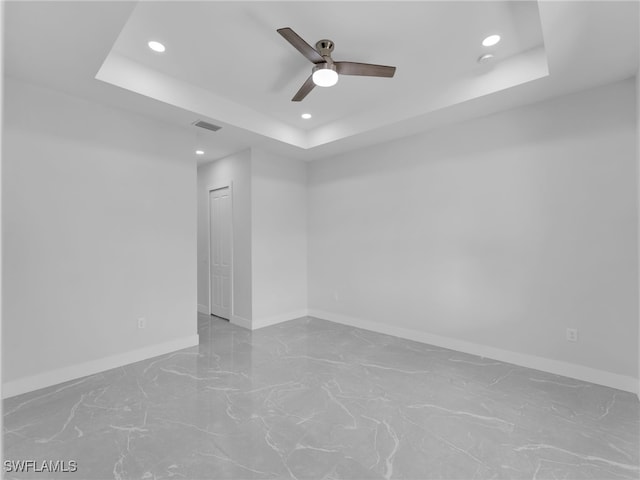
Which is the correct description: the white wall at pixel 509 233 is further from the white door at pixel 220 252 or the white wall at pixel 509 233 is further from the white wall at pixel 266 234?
the white door at pixel 220 252

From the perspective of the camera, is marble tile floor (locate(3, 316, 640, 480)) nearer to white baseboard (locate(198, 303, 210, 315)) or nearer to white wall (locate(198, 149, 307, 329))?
white wall (locate(198, 149, 307, 329))

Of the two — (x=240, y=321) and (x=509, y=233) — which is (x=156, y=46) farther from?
(x=509, y=233)

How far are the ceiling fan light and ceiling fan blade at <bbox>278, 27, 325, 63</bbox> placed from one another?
7 cm

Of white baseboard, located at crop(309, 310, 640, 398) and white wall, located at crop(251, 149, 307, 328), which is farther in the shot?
white wall, located at crop(251, 149, 307, 328)

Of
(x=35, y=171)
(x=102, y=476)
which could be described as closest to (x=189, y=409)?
(x=102, y=476)

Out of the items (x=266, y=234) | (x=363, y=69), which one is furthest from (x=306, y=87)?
(x=266, y=234)

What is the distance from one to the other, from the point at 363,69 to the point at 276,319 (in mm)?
3554

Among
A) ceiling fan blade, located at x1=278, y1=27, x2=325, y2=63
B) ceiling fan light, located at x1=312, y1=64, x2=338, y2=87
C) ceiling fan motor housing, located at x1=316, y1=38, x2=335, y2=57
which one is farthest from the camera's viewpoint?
ceiling fan motor housing, located at x1=316, y1=38, x2=335, y2=57

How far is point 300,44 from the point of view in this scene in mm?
2576

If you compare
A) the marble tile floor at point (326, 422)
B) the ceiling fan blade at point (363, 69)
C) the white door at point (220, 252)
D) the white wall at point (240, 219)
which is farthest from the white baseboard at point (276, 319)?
the ceiling fan blade at point (363, 69)

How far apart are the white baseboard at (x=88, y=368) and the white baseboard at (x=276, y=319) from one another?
3.06ft

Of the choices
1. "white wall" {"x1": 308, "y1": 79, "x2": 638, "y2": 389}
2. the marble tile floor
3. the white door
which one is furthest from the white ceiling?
the marble tile floor

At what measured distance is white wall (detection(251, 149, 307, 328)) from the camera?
4.95 m

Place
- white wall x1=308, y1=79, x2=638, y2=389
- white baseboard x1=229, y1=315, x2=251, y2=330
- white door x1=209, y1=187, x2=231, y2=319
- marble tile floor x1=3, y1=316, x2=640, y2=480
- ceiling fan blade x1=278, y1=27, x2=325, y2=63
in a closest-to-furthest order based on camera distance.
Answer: marble tile floor x1=3, y1=316, x2=640, y2=480
ceiling fan blade x1=278, y1=27, x2=325, y2=63
white wall x1=308, y1=79, x2=638, y2=389
white baseboard x1=229, y1=315, x2=251, y2=330
white door x1=209, y1=187, x2=231, y2=319
